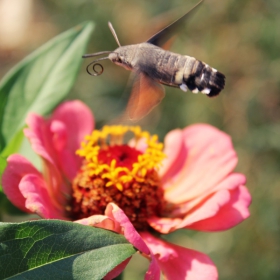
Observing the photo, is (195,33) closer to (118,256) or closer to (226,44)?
(226,44)

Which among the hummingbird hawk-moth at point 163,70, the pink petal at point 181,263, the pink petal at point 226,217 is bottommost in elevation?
the pink petal at point 226,217

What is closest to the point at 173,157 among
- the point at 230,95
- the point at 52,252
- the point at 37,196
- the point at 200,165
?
the point at 200,165

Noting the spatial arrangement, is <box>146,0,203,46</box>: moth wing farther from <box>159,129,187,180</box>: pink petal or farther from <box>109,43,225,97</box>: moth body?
<box>159,129,187,180</box>: pink petal

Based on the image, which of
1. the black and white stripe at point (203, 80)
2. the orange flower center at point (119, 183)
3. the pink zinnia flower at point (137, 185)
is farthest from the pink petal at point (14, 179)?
the black and white stripe at point (203, 80)

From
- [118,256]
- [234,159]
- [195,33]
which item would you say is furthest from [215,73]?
[195,33]

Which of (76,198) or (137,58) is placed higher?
(137,58)

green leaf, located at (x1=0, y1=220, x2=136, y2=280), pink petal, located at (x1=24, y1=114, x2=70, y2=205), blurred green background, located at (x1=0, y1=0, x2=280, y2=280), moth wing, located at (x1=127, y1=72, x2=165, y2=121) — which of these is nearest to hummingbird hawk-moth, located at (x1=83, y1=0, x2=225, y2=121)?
moth wing, located at (x1=127, y1=72, x2=165, y2=121)

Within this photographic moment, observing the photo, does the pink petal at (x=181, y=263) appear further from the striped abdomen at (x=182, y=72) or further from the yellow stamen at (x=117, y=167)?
the striped abdomen at (x=182, y=72)
